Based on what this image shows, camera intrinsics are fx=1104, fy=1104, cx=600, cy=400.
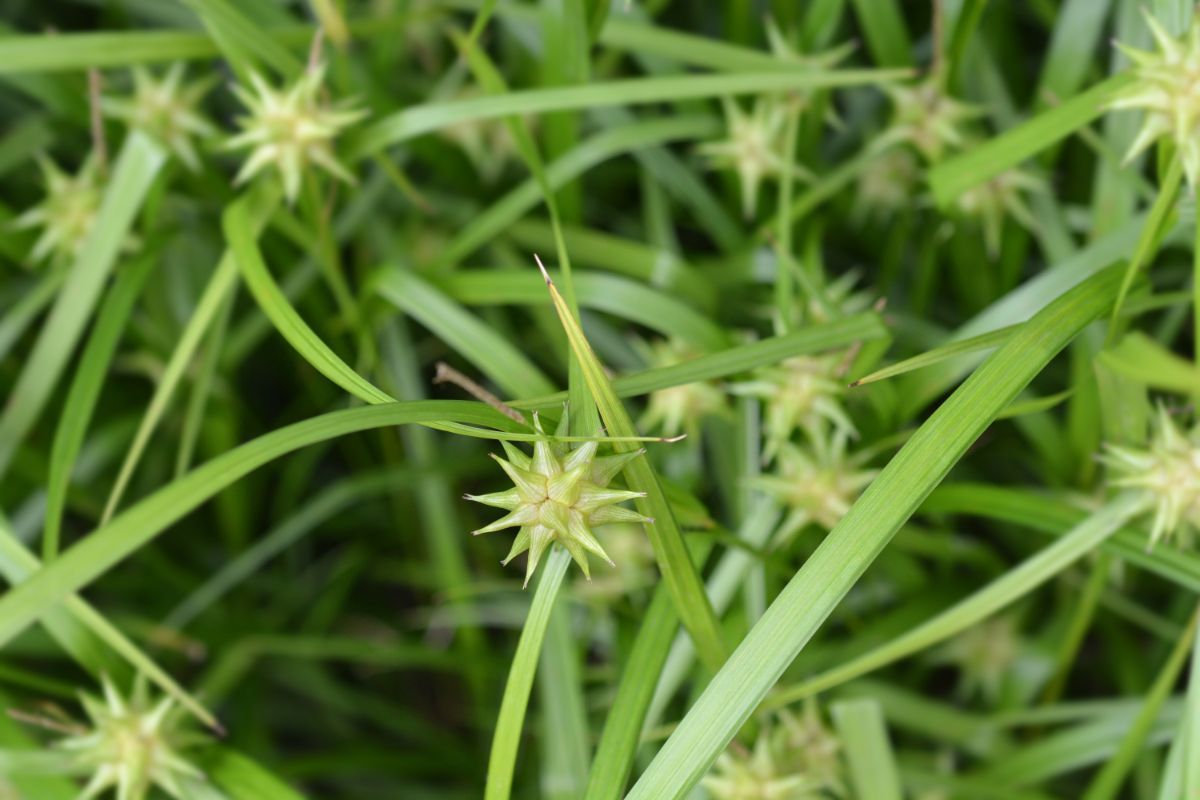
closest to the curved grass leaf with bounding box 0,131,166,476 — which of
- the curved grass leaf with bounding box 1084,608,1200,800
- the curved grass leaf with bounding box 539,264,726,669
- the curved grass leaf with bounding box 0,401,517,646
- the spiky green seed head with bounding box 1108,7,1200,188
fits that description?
the curved grass leaf with bounding box 0,401,517,646

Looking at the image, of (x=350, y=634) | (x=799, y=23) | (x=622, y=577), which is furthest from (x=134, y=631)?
(x=799, y=23)

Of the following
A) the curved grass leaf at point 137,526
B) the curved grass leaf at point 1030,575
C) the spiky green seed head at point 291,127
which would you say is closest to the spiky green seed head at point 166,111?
the spiky green seed head at point 291,127

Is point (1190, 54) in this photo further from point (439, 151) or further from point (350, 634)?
point (350, 634)

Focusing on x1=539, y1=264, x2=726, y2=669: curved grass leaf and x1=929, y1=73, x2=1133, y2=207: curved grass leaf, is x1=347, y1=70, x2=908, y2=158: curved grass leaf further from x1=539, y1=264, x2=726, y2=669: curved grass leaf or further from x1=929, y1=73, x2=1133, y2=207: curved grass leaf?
x1=539, y1=264, x2=726, y2=669: curved grass leaf

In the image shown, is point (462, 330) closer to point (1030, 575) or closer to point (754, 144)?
point (754, 144)

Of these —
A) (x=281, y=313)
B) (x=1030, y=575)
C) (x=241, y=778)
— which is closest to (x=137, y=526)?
(x=281, y=313)

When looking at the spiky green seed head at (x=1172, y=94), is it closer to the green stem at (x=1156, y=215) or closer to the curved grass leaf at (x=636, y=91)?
the green stem at (x=1156, y=215)
